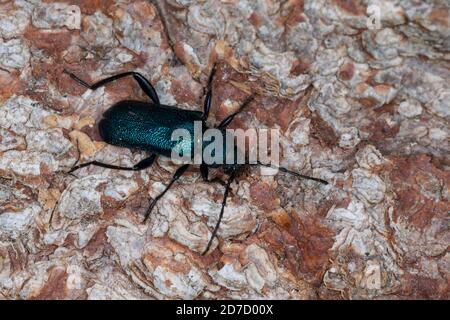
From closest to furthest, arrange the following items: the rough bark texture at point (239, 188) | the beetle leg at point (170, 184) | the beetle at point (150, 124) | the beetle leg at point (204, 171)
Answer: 1. the rough bark texture at point (239, 188)
2. the beetle leg at point (170, 184)
3. the beetle at point (150, 124)
4. the beetle leg at point (204, 171)

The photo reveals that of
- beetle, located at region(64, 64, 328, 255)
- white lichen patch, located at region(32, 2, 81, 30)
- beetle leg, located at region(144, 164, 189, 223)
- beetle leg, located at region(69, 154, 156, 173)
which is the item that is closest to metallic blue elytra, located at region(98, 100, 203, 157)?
beetle, located at region(64, 64, 328, 255)

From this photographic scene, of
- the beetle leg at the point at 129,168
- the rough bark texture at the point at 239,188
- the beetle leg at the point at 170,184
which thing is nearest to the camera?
the rough bark texture at the point at 239,188

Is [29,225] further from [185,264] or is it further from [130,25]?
[130,25]

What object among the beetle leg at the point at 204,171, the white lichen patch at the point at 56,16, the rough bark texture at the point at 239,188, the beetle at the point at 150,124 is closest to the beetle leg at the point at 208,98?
the beetle at the point at 150,124

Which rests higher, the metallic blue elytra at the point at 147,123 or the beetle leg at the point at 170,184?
the metallic blue elytra at the point at 147,123

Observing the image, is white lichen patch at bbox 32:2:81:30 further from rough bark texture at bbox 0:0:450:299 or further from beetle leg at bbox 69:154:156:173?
beetle leg at bbox 69:154:156:173

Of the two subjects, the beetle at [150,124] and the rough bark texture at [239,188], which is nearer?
the rough bark texture at [239,188]

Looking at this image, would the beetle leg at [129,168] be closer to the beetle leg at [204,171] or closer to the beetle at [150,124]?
the beetle at [150,124]
